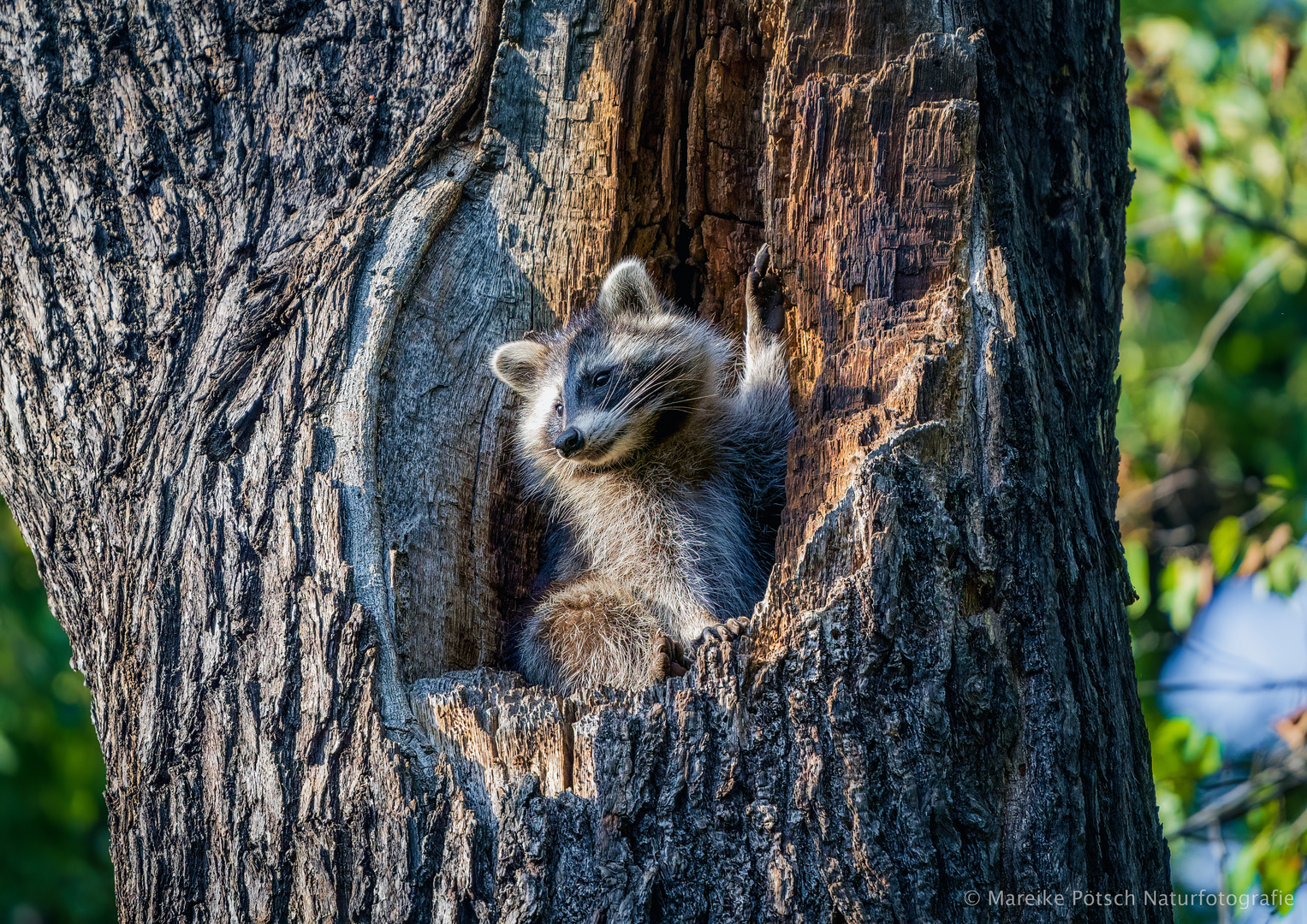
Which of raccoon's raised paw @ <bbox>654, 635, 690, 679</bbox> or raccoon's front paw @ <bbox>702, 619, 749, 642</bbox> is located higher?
raccoon's front paw @ <bbox>702, 619, 749, 642</bbox>

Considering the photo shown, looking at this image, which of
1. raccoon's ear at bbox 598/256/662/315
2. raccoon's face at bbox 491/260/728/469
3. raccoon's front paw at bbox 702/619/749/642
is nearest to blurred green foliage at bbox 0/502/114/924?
raccoon's face at bbox 491/260/728/469

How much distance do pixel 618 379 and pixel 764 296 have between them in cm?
55

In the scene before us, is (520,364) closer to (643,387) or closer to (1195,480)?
(643,387)

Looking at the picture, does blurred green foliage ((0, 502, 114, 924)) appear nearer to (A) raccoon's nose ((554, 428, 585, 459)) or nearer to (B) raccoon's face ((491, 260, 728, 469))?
(B) raccoon's face ((491, 260, 728, 469))

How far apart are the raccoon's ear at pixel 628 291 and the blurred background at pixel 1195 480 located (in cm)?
246

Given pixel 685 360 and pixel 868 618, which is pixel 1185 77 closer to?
pixel 685 360

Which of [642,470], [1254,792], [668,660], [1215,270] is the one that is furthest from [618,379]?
[1215,270]

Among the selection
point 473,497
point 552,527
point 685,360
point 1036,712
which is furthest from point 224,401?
point 1036,712

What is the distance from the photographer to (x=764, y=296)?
3.24m

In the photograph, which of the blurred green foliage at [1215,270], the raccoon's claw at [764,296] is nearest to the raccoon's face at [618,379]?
the raccoon's claw at [764,296]

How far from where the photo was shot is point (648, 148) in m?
3.05

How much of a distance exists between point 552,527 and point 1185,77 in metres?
4.39

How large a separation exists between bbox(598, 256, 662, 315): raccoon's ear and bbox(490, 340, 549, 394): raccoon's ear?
0.24 metres

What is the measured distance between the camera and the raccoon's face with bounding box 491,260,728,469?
329cm
